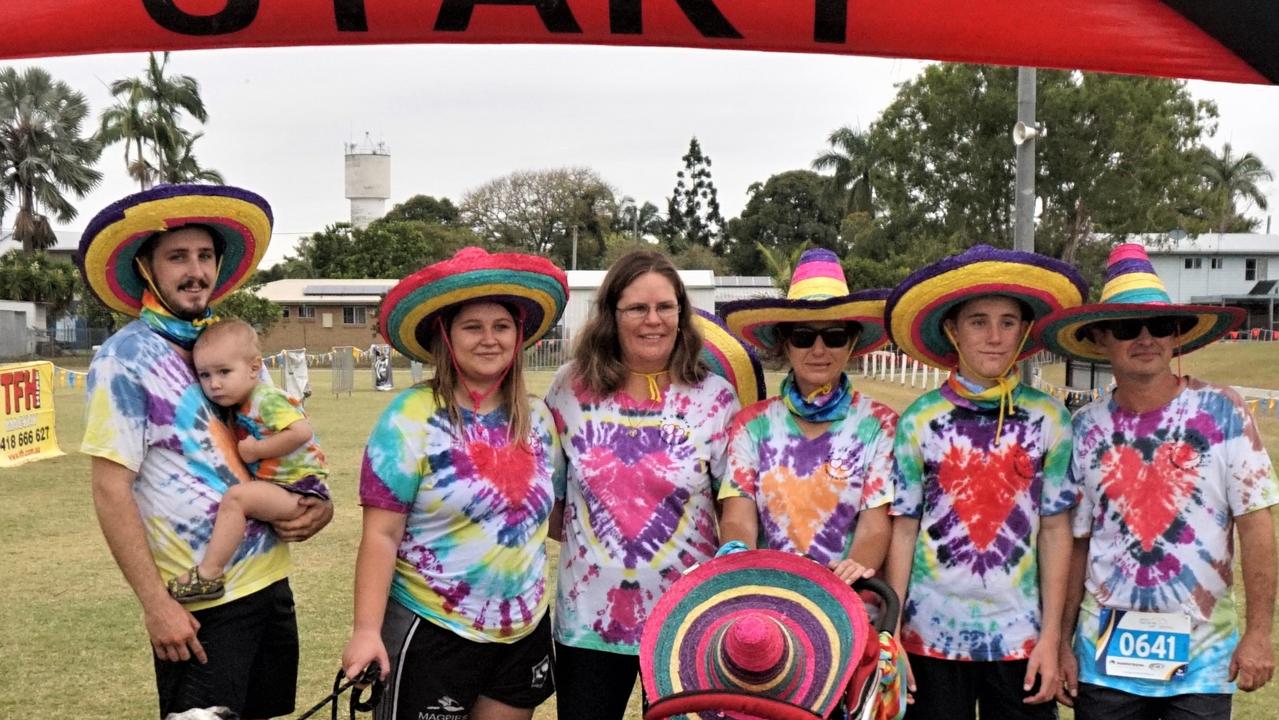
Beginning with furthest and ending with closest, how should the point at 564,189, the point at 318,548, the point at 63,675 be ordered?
the point at 564,189
the point at 318,548
the point at 63,675

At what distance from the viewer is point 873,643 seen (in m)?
2.54

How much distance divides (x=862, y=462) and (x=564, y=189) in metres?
62.1

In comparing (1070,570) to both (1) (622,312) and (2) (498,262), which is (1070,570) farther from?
(2) (498,262)

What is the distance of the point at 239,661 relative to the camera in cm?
332

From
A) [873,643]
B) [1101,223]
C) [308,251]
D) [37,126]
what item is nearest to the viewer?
[873,643]

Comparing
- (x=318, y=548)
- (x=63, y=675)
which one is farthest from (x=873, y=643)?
(x=318, y=548)

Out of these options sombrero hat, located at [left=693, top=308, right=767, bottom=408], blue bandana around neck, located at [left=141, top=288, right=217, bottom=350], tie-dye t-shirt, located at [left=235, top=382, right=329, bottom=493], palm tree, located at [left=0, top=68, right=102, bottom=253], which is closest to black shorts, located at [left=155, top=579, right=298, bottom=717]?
tie-dye t-shirt, located at [left=235, top=382, right=329, bottom=493]

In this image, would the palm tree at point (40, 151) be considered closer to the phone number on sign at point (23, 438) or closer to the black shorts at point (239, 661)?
the phone number on sign at point (23, 438)

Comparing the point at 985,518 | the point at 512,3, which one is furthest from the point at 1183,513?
the point at 512,3

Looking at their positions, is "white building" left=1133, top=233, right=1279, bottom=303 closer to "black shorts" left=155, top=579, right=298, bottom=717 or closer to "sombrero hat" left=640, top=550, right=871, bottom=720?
"black shorts" left=155, top=579, right=298, bottom=717

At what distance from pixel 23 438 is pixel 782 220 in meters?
53.7

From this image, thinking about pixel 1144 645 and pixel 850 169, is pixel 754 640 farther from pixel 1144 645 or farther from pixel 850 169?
pixel 850 169

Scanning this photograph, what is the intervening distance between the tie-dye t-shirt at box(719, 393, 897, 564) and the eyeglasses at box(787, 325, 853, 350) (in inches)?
8.6

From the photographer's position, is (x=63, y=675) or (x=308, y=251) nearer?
(x=63, y=675)
